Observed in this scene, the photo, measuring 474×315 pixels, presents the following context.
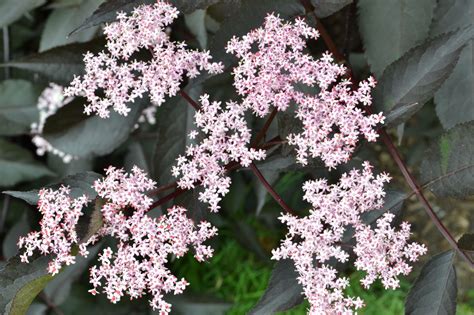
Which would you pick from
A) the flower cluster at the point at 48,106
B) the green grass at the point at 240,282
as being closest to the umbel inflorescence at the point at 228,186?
the flower cluster at the point at 48,106

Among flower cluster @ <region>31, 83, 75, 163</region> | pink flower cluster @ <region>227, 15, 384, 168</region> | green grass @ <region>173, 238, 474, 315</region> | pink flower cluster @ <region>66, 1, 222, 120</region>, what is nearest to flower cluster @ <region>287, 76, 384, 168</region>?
pink flower cluster @ <region>227, 15, 384, 168</region>

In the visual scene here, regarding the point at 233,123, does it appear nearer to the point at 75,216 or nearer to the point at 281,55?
the point at 281,55

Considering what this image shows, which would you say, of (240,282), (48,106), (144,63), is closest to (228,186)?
(144,63)

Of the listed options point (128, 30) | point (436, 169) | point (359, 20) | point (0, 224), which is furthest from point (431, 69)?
point (0, 224)

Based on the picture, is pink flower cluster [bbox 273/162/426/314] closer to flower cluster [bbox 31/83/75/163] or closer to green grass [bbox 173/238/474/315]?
flower cluster [bbox 31/83/75/163]

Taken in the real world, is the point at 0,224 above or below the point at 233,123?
below

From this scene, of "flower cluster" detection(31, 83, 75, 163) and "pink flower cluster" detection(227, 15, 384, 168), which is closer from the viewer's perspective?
"pink flower cluster" detection(227, 15, 384, 168)
